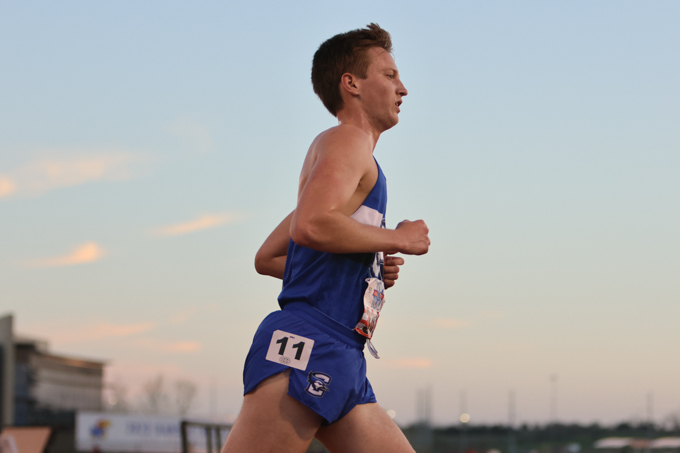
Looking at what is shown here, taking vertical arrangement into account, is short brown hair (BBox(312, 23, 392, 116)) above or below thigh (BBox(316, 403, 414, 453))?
above

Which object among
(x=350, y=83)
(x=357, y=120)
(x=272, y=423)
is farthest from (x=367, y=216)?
(x=272, y=423)

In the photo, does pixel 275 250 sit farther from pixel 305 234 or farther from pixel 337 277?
pixel 305 234

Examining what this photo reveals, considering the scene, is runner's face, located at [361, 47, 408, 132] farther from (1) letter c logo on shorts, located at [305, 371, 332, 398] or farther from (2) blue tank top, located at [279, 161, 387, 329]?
(1) letter c logo on shorts, located at [305, 371, 332, 398]

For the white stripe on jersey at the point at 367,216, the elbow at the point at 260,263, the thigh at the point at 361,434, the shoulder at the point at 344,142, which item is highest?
the shoulder at the point at 344,142

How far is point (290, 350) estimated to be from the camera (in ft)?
7.68

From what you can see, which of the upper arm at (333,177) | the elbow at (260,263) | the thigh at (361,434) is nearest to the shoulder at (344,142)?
the upper arm at (333,177)

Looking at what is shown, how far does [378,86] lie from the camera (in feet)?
8.68

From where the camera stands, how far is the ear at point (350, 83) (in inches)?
104

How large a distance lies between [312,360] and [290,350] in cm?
7

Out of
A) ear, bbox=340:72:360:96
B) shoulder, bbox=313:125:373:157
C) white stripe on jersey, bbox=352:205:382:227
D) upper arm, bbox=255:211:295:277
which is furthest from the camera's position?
upper arm, bbox=255:211:295:277

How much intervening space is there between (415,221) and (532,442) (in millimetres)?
85913

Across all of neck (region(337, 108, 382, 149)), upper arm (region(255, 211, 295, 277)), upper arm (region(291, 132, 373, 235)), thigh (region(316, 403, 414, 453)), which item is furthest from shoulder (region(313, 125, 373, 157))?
thigh (region(316, 403, 414, 453))

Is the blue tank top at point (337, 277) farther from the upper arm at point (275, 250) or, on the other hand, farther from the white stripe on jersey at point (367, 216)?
the upper arm at point (275, 250)

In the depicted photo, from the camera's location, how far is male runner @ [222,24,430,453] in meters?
2.29
